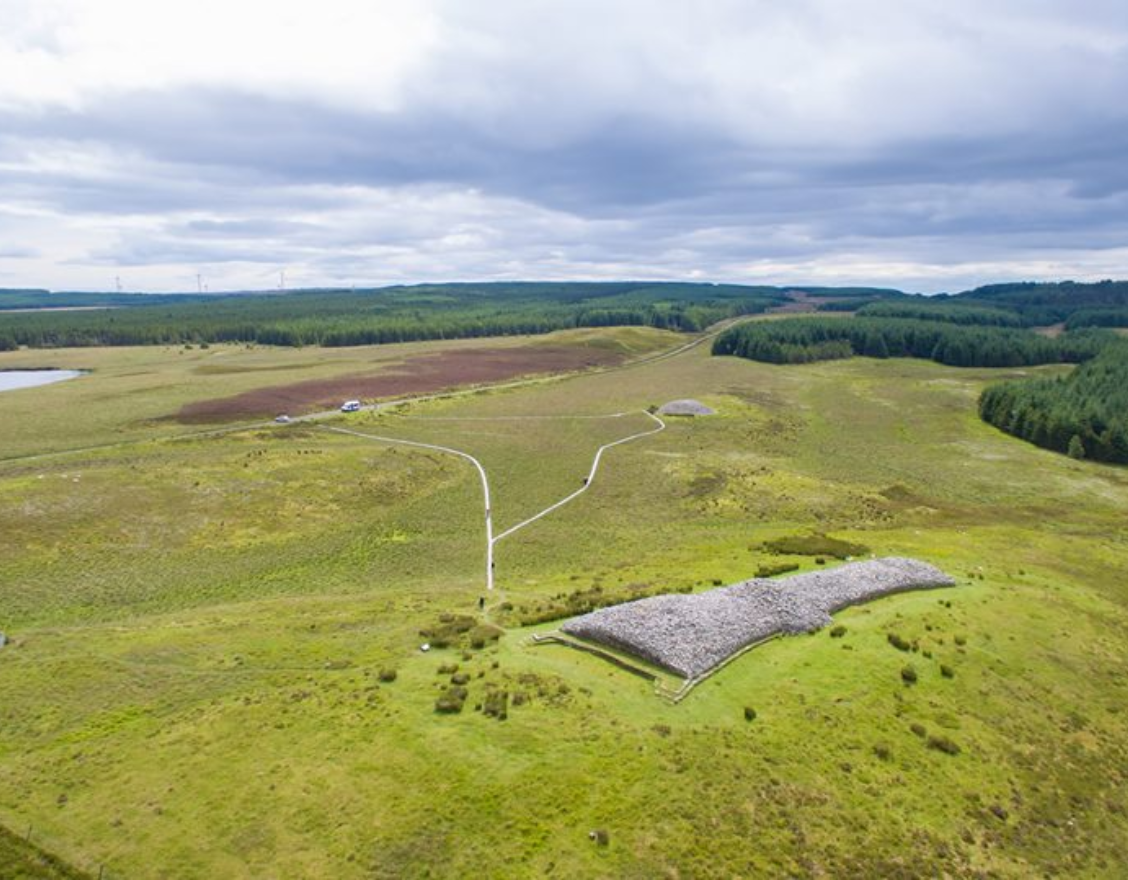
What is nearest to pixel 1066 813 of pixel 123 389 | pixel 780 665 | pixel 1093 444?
pixel 780 665

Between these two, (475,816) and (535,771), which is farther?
(535,771)

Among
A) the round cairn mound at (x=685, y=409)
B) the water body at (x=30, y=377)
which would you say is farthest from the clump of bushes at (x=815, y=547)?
the water body at (x=30, y=377)

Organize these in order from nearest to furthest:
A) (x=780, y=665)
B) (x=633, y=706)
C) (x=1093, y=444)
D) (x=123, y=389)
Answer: (x=633, y=706) → (x=780, y=665) → (x=1093, y=444) → (x=123, y=389)

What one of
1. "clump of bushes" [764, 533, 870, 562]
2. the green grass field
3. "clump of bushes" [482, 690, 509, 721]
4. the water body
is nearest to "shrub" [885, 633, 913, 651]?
the green grass field

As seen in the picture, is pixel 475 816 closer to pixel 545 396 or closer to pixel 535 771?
pixel 535 771

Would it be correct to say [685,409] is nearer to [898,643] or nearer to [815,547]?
[815,547]

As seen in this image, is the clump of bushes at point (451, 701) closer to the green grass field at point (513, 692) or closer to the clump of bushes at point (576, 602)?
the green grass field at point (513, 692)

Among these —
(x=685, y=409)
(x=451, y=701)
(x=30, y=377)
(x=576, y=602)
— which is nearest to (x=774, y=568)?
(x=576, y=602)
